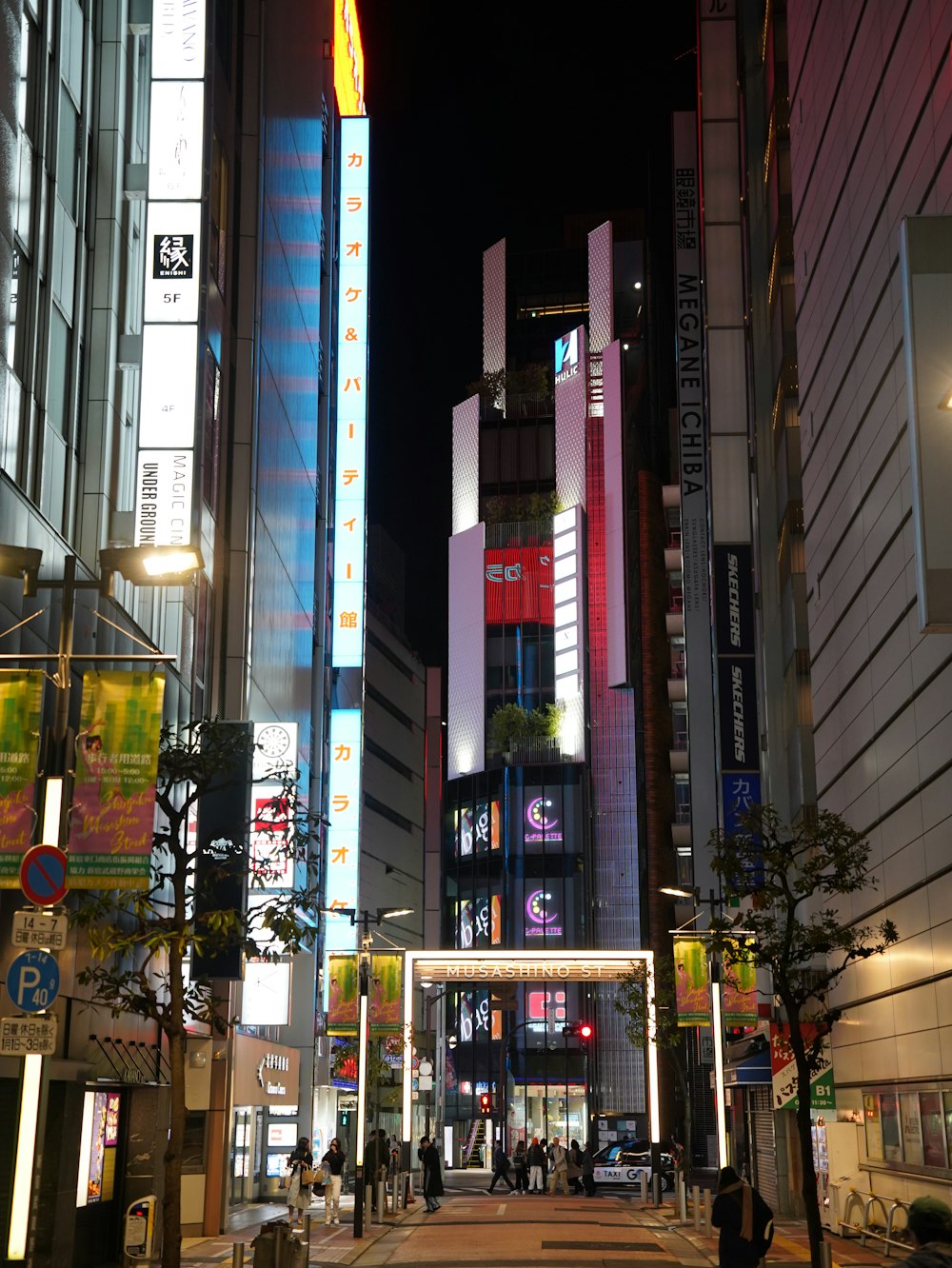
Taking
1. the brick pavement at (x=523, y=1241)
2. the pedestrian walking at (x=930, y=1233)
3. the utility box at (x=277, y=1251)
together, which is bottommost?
the brick pavement at (x=523, y=1241)

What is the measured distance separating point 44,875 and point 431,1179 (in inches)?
1180

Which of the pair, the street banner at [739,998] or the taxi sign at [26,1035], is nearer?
the taxi sign at [26,1035]

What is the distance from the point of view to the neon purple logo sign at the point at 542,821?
8619cm

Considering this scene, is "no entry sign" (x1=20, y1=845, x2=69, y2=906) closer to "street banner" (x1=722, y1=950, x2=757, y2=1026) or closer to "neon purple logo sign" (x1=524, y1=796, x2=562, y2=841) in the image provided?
"street banner" (x1=722, y1=950, x2=757, y2=1026)

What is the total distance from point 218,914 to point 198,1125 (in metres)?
14.9

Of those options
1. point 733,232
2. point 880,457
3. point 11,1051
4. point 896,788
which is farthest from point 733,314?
point 11,1051

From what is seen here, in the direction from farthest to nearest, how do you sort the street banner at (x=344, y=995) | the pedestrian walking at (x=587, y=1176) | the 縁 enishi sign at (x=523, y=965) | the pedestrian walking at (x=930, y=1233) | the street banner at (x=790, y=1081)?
the pedestrian walking at (x=587, y=1176) < the 縁 enishi sign at (x=523, y=965) < the street banner at (x=344, y=995) < the street banner at (x=790, y=1081) < the pedestrian walking at (x=930, y=1233)

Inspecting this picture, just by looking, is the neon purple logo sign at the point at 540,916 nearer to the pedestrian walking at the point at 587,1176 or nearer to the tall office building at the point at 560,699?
the tall office building at the point at 560,699

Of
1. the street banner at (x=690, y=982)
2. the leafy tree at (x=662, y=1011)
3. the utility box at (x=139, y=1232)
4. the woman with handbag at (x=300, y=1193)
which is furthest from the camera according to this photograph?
the leafy tree at (x=662, y=1011)

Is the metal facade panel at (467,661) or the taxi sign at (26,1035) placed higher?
the metal facade panel at (467,661)

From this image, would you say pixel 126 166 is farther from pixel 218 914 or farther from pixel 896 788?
pixel 896 788

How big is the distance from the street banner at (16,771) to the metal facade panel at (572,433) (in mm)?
73939

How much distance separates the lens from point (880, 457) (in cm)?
2792

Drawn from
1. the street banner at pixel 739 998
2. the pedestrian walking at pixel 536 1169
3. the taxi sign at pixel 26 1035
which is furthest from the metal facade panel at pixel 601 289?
the taxi sign at pixel 26 1035
